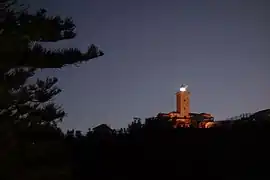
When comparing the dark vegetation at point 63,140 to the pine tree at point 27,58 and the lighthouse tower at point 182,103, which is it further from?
the lighthouse tower at point 182,103

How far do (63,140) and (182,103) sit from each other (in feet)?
28.4

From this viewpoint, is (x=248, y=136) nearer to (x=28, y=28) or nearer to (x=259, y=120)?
(x=259, y=120)

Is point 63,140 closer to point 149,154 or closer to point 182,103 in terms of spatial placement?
point 149,154

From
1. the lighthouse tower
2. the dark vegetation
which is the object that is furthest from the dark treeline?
the lighthouse tower

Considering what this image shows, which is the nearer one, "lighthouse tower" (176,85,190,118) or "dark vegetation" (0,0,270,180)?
"dark vegetation" (0,0,270,180)

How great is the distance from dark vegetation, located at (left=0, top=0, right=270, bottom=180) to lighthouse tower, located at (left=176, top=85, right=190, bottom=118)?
6.27 meters

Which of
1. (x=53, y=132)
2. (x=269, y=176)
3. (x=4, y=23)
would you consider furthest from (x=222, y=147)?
(x=4, y=23)

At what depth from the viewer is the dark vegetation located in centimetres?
878

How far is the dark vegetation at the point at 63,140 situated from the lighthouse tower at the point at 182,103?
6.27 meters

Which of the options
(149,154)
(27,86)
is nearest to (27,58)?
(27,86)

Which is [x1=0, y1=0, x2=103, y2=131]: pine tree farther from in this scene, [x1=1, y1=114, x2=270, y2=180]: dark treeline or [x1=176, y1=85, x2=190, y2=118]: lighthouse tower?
[x1=176, y1=85, x2=190, y2=118]: lighthouse tower

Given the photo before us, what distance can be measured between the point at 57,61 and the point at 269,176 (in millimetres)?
4235

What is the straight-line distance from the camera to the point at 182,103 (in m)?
18.2

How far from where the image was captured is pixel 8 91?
29.3 ft
